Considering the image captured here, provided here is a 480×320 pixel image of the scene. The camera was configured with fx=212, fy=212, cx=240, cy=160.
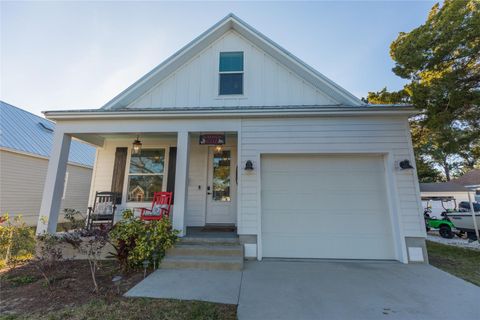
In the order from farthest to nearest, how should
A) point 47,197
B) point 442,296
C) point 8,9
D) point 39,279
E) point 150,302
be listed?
point 8,9 < point 47,197 < point 39,279 < point 442,296 < point 150,302

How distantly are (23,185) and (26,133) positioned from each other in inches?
104

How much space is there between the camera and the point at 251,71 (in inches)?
251

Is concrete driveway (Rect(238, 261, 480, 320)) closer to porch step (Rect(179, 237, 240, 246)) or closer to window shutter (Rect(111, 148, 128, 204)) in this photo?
porch step (Rect(179, 237, 240, 246))

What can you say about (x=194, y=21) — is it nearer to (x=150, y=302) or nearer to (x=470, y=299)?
(x=150, y=302)

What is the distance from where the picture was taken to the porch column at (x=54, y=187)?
490 centimetres

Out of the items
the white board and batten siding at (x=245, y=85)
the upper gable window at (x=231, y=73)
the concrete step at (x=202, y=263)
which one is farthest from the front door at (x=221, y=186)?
the concrete step at (x=202, y=263)

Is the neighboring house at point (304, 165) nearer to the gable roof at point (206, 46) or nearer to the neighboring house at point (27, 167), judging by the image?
the gable roof at point (206, 46)

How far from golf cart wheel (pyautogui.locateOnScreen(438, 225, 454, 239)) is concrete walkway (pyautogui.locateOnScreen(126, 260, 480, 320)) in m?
6.92

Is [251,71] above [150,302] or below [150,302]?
above

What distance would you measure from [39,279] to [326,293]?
4978 mm

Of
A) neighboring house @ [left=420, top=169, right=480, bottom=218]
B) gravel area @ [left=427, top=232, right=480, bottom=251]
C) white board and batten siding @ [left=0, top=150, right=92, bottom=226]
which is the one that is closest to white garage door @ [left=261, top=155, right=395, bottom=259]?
gravel area @ [left=427, top=232, right=480, bottom=251]

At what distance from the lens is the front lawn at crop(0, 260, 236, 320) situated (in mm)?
2609

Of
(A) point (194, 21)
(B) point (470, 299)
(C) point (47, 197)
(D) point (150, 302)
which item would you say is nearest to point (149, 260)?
(D) point (150, 302)

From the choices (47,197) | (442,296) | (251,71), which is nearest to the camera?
(442,296)
